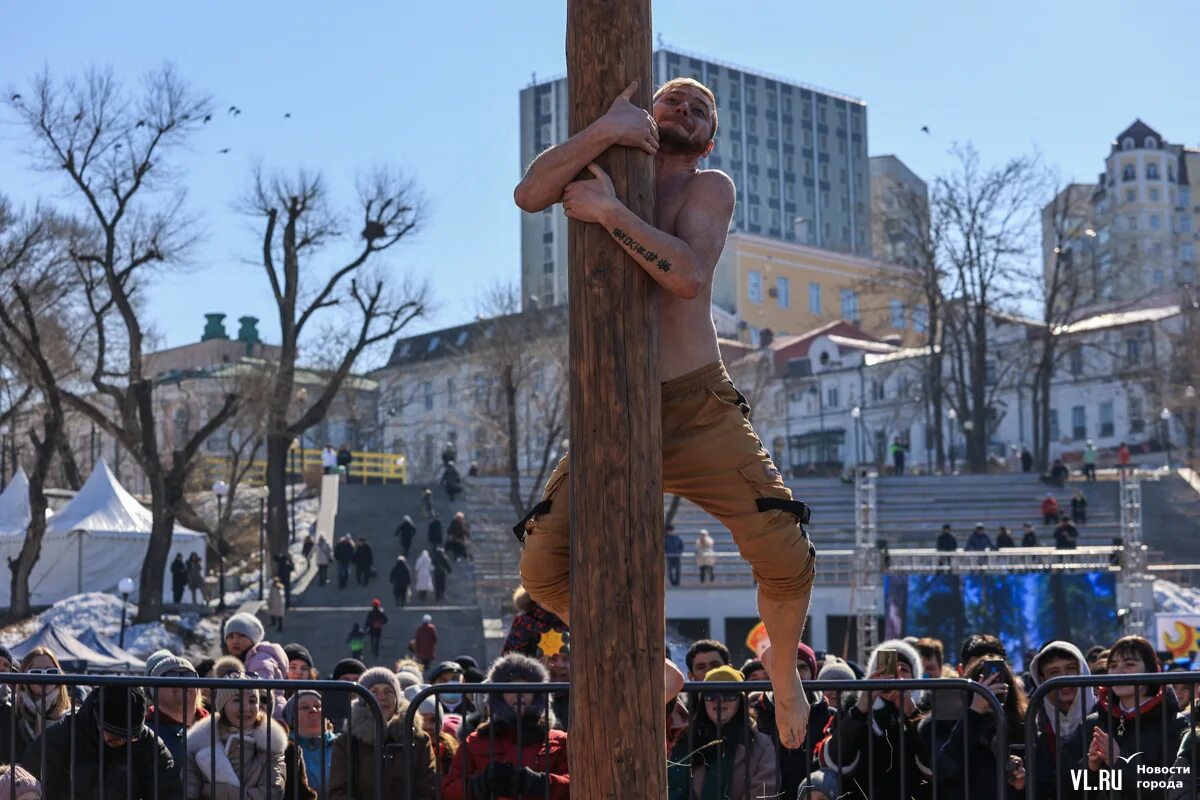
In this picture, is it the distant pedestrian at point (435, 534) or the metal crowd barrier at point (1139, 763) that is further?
the distant pedestrian at point (435, 534)

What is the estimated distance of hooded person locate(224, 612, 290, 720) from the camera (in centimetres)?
928

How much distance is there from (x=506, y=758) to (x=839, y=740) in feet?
4.60

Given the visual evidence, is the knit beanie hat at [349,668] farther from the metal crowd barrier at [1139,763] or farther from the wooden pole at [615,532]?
the wooden pole at [615,532]

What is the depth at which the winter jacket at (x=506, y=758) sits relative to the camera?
23.1 feet

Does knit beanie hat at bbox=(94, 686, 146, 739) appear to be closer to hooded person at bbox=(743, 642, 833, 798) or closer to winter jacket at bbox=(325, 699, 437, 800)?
winter jacket at bbox=(325, 699, 437, 800)

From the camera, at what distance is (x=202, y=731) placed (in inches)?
291

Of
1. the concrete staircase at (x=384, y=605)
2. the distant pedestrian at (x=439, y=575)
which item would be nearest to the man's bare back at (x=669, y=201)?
the concrete staircase at (x=384, y=605)

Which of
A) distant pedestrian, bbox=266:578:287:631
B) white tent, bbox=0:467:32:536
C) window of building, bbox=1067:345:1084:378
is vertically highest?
window of building, bbox=1067:345:1084:378

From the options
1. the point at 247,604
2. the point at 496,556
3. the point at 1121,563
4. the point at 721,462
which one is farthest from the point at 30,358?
the point at 721,462

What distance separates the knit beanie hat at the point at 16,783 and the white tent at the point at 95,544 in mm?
30914

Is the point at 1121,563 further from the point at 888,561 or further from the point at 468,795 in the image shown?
the point at 468,795

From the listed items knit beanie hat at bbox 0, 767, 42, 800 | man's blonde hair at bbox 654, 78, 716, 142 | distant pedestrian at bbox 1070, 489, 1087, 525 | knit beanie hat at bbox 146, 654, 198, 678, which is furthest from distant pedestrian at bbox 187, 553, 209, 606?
man's blonde hair at bbox 654, 78, 716, 142

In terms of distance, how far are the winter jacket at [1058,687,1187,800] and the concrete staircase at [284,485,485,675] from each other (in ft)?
84.8

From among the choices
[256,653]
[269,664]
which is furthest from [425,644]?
[269,664]
